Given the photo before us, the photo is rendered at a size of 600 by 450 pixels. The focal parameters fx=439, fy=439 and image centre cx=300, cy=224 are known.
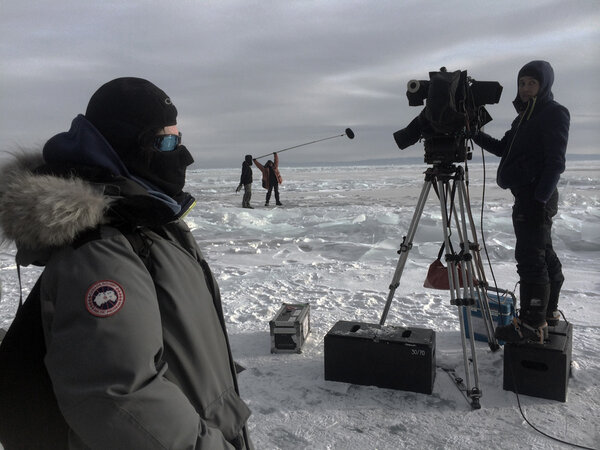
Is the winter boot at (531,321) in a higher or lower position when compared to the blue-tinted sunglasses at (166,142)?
lower

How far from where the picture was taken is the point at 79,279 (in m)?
0.95

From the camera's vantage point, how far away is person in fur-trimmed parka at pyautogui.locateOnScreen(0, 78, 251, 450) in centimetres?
92

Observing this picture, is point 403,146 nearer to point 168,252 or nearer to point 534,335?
point 534,335

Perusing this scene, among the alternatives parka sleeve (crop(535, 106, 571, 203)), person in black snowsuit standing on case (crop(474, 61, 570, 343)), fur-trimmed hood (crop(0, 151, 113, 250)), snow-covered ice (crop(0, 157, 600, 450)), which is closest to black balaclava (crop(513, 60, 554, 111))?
person in black snowsuit standing on case (crop(474, 61, 570, 343))

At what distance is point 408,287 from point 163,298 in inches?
175

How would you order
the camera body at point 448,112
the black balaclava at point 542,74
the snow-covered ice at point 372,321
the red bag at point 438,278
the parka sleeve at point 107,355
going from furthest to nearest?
1. the red bag at point 438,278
2. the black balaclava at point 542,74
3. the camera body at point 448,112
4. the snow-covered ice at point 372,321
5. the parka sleeve at point 107,355

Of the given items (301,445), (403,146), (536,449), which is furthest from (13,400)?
(403,146)

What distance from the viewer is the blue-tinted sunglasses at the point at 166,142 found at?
1283 mm

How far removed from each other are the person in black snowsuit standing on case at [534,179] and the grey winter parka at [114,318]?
248 centimetres

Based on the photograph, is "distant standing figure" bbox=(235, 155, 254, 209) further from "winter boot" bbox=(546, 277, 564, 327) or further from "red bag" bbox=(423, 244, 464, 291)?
"winter boot" bbox=(546, 277, 564, 327)

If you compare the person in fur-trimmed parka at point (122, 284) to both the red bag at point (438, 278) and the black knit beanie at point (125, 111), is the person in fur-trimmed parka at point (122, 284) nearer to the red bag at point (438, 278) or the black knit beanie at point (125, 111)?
the black knit beanie at point (125, 111)

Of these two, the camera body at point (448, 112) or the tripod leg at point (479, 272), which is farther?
the tripod leg at point (479, 272)

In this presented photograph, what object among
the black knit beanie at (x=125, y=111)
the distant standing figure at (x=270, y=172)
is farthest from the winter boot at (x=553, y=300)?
the distant standing figure at (x=270, y=172)

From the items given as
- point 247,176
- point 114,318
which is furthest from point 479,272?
point 247,176
